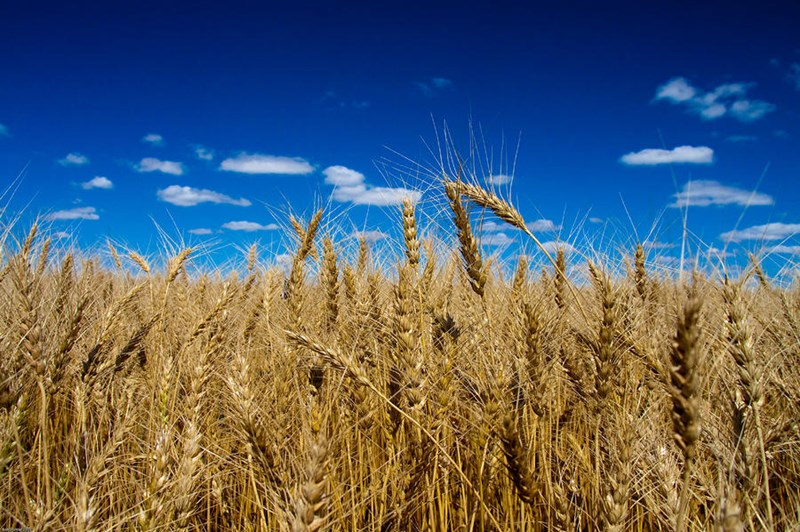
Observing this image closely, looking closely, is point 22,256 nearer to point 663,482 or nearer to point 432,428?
point 432,428

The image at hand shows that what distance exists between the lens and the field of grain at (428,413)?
1820mm

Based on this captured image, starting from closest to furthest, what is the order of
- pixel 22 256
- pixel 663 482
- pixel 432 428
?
pixel 663 482, pixel 432 428, pixel 22 256

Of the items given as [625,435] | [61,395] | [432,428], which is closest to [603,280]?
[625,435]

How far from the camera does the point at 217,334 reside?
2990mm

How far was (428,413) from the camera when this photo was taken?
104 inches

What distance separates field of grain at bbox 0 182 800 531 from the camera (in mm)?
1820

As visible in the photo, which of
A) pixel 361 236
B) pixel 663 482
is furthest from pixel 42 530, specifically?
pixel 361 236

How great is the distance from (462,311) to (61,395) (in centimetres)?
292

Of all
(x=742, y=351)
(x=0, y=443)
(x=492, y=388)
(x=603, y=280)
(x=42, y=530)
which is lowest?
(x=42, y=530)

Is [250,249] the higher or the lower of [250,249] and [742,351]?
the higher

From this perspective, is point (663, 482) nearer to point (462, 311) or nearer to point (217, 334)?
point (462, 311)

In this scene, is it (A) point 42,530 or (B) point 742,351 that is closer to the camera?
(A) point 42,530

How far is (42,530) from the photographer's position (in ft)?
5.52

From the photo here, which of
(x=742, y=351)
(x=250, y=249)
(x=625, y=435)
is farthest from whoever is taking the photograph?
(x=250, y=249)
